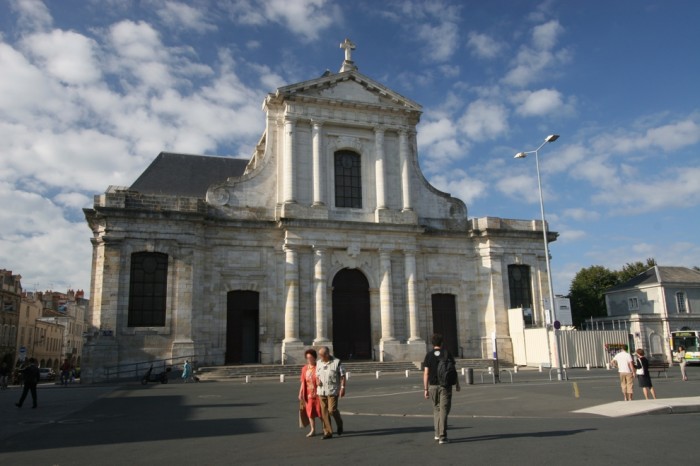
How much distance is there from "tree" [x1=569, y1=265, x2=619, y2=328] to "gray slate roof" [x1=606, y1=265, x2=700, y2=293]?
13.7 meters

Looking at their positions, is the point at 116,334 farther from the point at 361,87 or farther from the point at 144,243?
the point at 361,87

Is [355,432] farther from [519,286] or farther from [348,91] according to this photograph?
[519,286]

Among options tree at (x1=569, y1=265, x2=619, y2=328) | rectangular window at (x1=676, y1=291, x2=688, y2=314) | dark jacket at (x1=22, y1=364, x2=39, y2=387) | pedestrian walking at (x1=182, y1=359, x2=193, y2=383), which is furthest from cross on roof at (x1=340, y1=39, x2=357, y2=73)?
tree at (x1=569, y1=265, x2=619, y2=328)

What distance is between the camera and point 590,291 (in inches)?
2202

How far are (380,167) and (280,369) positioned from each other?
1171 centimetres

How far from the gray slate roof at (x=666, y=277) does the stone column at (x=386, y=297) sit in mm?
21009

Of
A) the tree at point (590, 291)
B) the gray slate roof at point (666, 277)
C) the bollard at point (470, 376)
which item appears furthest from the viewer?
the tree at point (590, 291)

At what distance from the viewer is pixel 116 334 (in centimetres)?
2470

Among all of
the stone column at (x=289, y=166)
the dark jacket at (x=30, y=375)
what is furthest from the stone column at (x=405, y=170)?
the dark jacket at (x=30, y=375)

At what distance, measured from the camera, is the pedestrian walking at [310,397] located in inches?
360

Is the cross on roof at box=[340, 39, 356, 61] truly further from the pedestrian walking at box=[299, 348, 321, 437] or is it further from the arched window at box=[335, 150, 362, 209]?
the pedestrian walking at box=[299, 348, 321, 437]

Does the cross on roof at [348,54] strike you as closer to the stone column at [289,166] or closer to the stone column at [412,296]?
the stone column at [289,166]

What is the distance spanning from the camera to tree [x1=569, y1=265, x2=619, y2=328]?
180ft

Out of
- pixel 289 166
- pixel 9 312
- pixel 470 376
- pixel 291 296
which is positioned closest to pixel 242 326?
pixel 291 296
